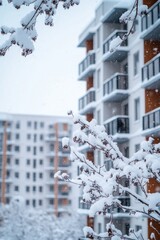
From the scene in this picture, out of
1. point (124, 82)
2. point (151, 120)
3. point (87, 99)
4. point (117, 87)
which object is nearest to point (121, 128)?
point (117, 87)

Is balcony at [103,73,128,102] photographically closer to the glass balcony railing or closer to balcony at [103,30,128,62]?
balcony at [103,30,128,62]

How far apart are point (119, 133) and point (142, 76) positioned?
4.17 meters

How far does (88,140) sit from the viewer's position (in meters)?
7.07

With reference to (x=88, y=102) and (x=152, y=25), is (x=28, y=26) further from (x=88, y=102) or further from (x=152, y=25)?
(x=88, y=102)

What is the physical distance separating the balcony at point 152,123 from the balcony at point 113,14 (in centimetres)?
819

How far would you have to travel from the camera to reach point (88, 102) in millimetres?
32781

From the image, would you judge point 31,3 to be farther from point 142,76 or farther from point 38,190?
point 38,190

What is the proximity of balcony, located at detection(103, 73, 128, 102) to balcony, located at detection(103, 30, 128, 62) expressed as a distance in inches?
55.2

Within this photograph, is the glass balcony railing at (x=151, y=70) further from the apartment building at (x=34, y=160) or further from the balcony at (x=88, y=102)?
the apartment building at (x=34, y=160)

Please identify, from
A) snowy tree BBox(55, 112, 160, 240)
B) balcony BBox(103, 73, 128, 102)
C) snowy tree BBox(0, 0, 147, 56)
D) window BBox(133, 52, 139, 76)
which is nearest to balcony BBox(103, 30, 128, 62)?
window BBox(133, 52, 139, 76)

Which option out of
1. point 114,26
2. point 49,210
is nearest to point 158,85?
point 114,26

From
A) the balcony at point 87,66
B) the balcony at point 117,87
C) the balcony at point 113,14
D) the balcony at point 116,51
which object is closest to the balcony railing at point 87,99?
the balcony at point 87,66

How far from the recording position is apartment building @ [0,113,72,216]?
71.3m

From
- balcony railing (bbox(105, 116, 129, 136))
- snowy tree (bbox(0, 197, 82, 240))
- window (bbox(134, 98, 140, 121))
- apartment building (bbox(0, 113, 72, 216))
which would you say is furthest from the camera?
apartment building (bbox(0, 113, 72, 216))
